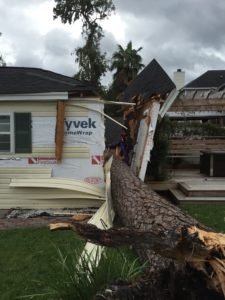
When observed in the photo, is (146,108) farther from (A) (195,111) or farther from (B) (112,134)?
(B) (112,134)

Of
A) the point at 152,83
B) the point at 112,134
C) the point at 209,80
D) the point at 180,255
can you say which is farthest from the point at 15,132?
the point at 209,80

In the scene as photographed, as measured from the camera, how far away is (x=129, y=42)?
46969 mm

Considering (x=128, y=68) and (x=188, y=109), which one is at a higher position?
(x=128, y=68)

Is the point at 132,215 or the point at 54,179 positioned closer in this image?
the point at 132,215

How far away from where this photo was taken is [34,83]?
9773 mm

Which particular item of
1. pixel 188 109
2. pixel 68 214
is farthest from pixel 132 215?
pixel 188 109

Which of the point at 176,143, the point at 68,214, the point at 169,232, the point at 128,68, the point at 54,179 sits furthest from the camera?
the point at 128,68

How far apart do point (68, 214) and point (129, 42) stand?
1570 inches

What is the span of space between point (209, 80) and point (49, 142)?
4608 centimetres

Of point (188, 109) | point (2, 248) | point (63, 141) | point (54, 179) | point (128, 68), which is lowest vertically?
point (2, 248)

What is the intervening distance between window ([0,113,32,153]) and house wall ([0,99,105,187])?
0.10m

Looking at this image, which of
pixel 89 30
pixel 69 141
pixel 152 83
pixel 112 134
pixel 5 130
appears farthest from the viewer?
pixel 89 30

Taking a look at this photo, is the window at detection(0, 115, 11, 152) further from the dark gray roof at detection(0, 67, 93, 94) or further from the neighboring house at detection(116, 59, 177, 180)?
the neighboring house at detection(116, 59, 177, 180)

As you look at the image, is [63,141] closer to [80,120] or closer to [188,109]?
[80,120]
